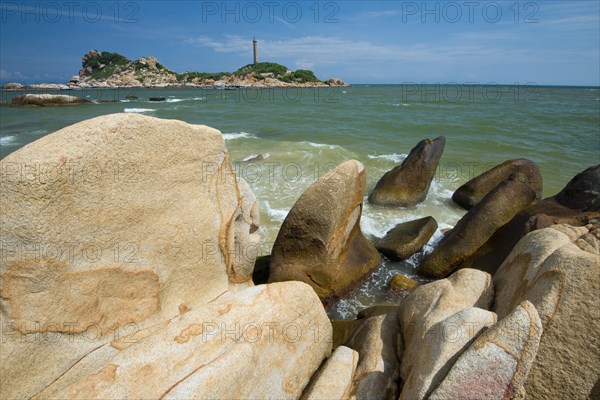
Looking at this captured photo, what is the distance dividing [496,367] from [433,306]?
990mm

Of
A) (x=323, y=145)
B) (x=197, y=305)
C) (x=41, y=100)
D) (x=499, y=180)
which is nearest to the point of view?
(x=197, y=305)

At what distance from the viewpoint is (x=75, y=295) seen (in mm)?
2580

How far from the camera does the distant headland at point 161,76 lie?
88875mm

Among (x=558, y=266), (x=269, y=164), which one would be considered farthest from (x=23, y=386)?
(x=269, y=164)

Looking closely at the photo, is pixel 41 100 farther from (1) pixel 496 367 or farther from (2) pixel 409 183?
(1) pixel 496 367

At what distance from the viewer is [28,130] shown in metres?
18.6

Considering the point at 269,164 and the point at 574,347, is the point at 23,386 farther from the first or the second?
the point at 269,164

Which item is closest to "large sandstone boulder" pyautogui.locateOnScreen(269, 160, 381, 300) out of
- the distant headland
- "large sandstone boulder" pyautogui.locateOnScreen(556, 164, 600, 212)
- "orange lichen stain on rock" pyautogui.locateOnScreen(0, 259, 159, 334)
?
"orange lichen stain on rock" pyautogui.locateOnScreen(0, 259, 159, 334)

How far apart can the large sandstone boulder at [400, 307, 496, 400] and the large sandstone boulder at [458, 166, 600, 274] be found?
95.8 inches

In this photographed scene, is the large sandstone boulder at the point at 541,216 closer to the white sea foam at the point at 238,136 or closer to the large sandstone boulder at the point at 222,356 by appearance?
the large sandstone boulder at the point at 222,356

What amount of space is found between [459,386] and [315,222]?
102 inches

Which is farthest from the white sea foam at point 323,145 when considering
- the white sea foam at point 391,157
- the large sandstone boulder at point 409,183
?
the large sandstone boulder at point 409,183

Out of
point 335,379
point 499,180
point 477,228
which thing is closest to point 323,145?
point 499,180

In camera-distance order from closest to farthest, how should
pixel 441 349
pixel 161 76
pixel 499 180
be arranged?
pixel 441 349 < pixel 499 180 < pixel 161 76
